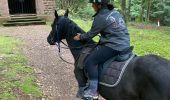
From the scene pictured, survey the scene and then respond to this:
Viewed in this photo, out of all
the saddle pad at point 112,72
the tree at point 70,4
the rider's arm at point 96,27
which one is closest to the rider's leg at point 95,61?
the saddle pad at point 112,72

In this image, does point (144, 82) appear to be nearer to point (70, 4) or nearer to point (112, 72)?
point (112, 72)

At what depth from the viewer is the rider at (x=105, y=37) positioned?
6223mm

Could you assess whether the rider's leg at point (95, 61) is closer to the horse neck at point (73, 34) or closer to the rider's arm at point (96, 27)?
the rider's arm at point (96, 27)

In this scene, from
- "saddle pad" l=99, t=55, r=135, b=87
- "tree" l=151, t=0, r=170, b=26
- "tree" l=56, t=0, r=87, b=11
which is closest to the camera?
"saddle pad" l=99, t=55, r=135, b=87

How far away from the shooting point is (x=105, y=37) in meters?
6.34

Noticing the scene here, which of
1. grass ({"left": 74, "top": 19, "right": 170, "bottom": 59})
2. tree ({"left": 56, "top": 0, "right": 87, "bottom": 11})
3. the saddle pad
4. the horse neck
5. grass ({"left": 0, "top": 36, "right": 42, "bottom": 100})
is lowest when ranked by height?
grass ({"left": 74, "top": 19, "right": 170, "bottom": 59})

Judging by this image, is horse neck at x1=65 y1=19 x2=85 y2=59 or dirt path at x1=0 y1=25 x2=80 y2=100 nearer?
horse neck at x1=65 y1=19 x2=85 y2=59

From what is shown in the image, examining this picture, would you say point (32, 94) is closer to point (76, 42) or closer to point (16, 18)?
point (76, 42)

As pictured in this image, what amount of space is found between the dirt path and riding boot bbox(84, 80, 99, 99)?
213 centimetres

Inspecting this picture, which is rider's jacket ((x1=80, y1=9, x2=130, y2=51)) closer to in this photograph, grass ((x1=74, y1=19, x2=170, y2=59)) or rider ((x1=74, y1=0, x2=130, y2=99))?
rider ((x1=74, y1=0, x2=130, y2=99))

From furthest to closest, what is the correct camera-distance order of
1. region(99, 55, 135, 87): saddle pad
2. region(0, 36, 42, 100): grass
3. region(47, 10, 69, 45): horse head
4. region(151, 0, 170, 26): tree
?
1. region(151, 0, 170, 26): tree
2. region(0, 36, 42, 100): grass
3. region(47, 10, 69, 45): horse head
4. region(99, 55, 135, 87): saddle pad

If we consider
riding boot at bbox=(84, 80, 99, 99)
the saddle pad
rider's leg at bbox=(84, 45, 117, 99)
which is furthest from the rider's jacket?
riding boot at bbox=(84, 80, 99, 99)

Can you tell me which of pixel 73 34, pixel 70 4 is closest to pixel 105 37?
pixel 73 34

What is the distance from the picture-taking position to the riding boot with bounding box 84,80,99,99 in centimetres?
631
